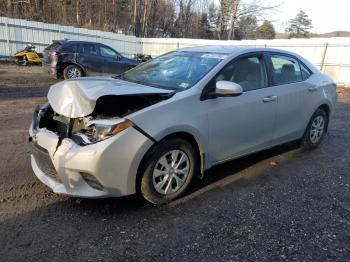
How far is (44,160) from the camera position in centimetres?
369

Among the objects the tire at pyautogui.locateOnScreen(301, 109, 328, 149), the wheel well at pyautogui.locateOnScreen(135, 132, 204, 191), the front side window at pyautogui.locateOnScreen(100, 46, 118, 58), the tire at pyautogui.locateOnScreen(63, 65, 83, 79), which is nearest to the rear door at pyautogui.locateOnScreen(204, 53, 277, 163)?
the wheel well at pyautogui.locateOnScreen(135, 132, 204, 191)

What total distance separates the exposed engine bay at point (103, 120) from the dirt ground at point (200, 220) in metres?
0.75

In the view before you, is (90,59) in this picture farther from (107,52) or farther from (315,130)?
(315,130)

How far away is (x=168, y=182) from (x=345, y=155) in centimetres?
357

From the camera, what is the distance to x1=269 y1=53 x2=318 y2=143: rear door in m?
5.05

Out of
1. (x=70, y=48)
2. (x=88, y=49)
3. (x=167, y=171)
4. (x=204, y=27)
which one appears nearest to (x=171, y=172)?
(x=167, y=171)

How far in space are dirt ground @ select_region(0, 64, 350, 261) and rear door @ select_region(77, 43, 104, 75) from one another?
9094 mm

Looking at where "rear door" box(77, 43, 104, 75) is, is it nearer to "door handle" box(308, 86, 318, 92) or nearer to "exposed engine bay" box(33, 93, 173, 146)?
"door handle" box(308, 86, 318, 92)

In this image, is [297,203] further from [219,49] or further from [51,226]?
[51,226]

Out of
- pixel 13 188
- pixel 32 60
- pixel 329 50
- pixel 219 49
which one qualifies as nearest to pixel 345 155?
pixel 219 49

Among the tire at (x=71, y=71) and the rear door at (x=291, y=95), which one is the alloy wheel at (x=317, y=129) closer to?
the rear door at (x=291, y=95)

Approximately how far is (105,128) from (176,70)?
5.18ft

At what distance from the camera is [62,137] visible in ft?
12.1

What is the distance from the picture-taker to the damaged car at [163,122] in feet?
11.2
